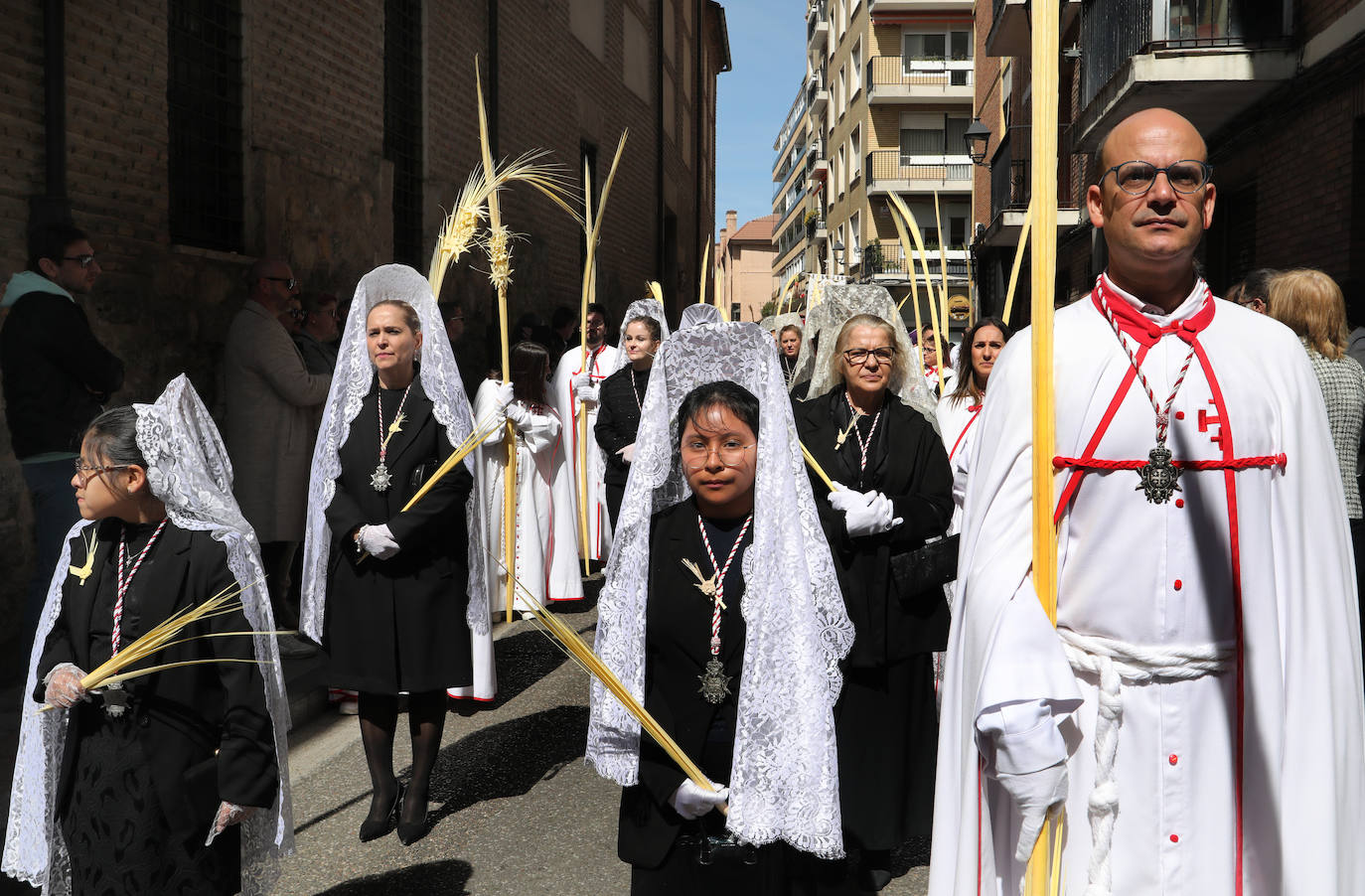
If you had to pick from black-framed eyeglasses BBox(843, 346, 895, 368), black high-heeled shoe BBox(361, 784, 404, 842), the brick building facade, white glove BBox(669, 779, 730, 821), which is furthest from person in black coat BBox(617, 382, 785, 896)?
the brick building facade

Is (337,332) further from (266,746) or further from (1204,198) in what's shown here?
(1204,198)

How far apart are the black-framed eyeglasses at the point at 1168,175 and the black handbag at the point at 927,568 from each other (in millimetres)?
1977

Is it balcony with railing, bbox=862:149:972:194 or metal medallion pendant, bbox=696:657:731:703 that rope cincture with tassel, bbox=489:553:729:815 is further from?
balcony with railing, bbox=862:149:972:194

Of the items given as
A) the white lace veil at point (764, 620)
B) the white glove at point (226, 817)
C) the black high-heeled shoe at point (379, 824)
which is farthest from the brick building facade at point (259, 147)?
the white lace veil at point (764, 620)

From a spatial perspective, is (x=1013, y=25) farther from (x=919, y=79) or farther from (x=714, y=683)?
(x=919, y=79)

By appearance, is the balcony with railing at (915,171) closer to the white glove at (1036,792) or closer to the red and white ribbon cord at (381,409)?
the red and white ribbon cord at (381,409)

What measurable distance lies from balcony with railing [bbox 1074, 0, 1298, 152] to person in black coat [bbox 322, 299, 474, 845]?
393 inches

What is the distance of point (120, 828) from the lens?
10.1 feet

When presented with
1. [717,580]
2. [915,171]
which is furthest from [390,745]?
[915,171]

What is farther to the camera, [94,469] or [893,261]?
[893,261]

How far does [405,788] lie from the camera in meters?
5.20

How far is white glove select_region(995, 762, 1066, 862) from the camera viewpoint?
6.88 ft

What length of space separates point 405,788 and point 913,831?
2145mm

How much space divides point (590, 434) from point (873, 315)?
17.2ft
